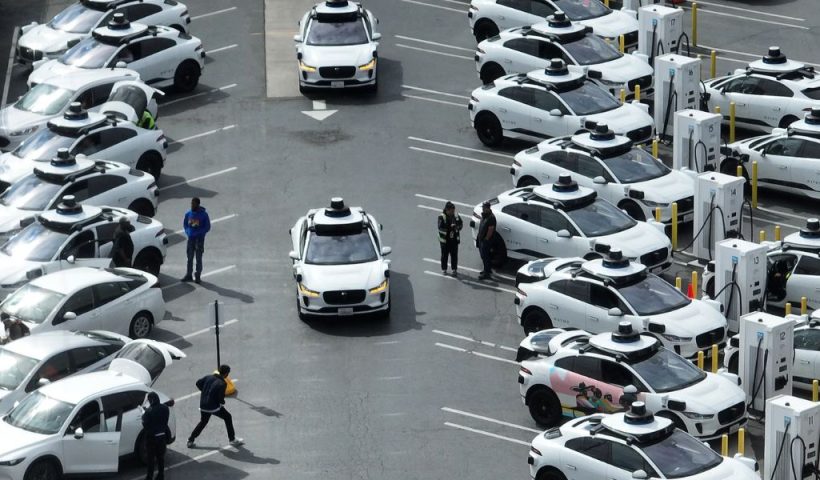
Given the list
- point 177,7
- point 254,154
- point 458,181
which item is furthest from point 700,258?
point 177,7

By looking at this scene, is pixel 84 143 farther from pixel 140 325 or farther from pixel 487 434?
pixel 487 434

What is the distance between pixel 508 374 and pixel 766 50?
670 inches

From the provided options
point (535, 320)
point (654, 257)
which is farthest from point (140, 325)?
point (654, 257)

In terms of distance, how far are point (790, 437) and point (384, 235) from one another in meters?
12.0

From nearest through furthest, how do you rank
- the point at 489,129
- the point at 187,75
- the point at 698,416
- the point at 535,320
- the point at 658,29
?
1. the point at 698,416
2. the point at 535,320
3. the point at 489,129
4. the point at 658,29
5. the point at 187,75

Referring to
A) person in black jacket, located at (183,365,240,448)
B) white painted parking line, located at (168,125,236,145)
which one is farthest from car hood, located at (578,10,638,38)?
person in black jacket, located at (183,365,240,448)

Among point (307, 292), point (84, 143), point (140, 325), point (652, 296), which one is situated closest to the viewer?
point (652, 296)

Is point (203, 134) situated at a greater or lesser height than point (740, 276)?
lesser

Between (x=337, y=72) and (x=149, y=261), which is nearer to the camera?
(x=149, y=261)

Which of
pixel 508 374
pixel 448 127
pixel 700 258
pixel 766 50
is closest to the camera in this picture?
pixel 508 374

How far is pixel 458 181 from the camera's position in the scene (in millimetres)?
40312

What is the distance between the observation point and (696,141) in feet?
127

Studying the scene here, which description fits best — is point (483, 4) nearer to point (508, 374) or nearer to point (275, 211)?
point (275, 211)

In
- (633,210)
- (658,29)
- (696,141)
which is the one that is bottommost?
(633,210)
